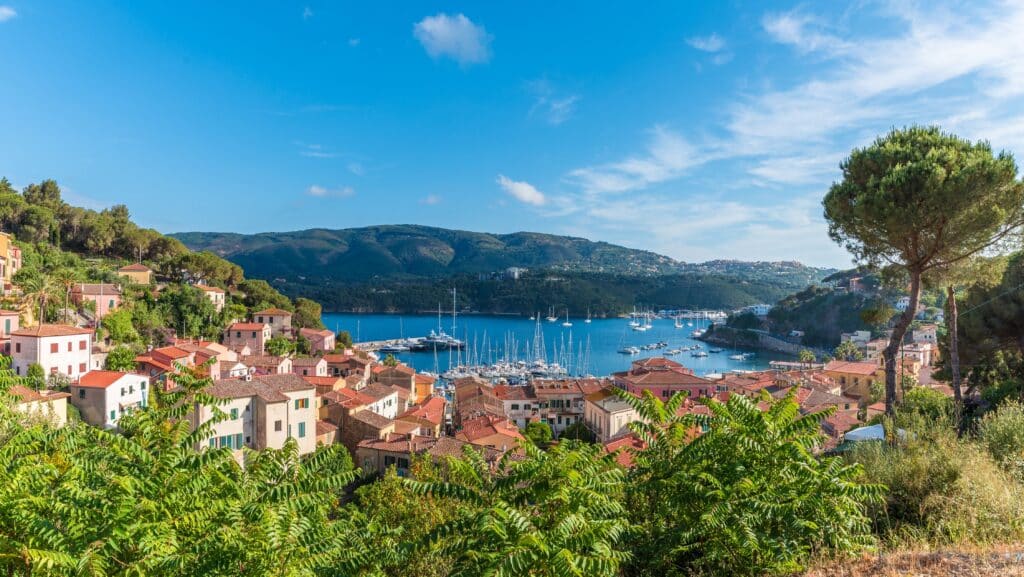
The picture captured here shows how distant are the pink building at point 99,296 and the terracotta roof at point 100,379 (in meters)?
15.7

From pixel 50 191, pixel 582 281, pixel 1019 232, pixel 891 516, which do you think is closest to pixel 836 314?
pixel 582 281

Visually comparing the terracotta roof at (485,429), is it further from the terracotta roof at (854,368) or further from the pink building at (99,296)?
the terracotta roof at (854,368)

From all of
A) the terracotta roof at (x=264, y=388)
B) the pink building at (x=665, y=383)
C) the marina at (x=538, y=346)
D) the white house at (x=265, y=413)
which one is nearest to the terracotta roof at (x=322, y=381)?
the terracotta roof at (x=264, y=388)

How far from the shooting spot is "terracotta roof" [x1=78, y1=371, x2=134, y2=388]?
24.7m

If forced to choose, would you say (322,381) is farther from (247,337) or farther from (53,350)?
(247,337)

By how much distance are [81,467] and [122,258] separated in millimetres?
65212

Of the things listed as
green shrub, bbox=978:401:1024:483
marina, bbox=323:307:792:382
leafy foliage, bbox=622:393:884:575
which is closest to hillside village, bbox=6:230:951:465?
green shrub, bbox=978:401:1024:483

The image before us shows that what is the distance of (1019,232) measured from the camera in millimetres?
12164

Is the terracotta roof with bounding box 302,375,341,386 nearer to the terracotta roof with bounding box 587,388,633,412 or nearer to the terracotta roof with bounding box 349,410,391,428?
the terracotta roof with bounding box 349,410,391,428

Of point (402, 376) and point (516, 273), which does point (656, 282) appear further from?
point (402, 376)

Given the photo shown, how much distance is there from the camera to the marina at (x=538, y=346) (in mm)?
76125

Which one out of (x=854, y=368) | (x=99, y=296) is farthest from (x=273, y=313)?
(x=854, y=368)

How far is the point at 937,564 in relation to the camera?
178 inches

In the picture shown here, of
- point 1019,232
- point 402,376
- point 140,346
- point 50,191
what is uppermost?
point 50,191
